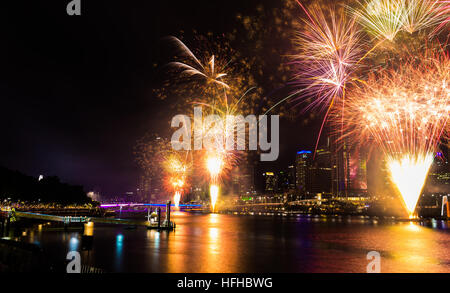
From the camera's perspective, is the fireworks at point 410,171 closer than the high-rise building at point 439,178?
Yes

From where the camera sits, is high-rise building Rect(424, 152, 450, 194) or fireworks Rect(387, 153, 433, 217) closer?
fireworks Rect(387, 153, 433, 217)

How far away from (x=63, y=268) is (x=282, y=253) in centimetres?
1503

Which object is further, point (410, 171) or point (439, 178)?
point (439, 178)

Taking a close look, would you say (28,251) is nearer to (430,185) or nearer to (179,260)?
(179,260)

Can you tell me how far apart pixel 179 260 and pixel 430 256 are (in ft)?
56.4

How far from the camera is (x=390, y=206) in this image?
13388cm

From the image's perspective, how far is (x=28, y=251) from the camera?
38.2 ft

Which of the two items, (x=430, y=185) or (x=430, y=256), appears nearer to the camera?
(x=430, y=256)

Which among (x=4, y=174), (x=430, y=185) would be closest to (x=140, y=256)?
(x=4, y=174)
